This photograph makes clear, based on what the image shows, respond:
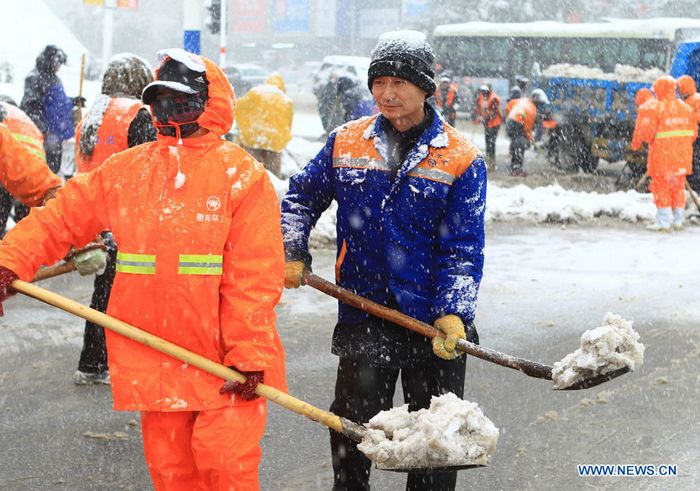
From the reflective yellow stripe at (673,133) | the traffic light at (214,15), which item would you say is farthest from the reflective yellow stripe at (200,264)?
the traffic light at (214,15)

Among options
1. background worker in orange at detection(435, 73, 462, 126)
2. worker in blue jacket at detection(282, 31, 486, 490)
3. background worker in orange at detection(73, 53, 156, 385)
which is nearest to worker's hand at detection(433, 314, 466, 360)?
worker in blue jacket at detection(282, 31, 486, 490)

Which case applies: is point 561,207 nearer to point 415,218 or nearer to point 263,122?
point 263,122

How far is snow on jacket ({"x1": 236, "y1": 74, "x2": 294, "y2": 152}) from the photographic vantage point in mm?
12008

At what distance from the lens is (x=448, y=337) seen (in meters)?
3.47

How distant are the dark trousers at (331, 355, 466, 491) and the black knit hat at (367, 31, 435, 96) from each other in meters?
1.04

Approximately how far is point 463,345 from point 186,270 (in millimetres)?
1035

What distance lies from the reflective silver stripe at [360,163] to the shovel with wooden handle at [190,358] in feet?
3.01

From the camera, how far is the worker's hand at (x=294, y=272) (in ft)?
12.5

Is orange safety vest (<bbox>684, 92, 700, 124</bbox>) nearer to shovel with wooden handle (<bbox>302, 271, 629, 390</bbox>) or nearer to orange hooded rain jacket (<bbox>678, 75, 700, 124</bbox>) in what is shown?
orange hooded rain jacket (<bbox>678, 75, 700, 124</bbox>)

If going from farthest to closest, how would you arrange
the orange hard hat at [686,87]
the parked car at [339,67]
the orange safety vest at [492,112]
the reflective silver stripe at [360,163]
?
the parked car at [339,67], the orange safety vest at [492,112], the orange hard hat at [686,87], the reflective silver stripe at [360,163]

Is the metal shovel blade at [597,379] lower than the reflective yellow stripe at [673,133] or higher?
lower

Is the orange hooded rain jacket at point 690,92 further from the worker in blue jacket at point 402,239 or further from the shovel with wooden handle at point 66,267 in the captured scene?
the shovel with wooden handle at point 66,267

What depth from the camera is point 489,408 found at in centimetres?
554

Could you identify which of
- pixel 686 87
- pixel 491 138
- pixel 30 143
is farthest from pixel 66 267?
pixel 491 138
